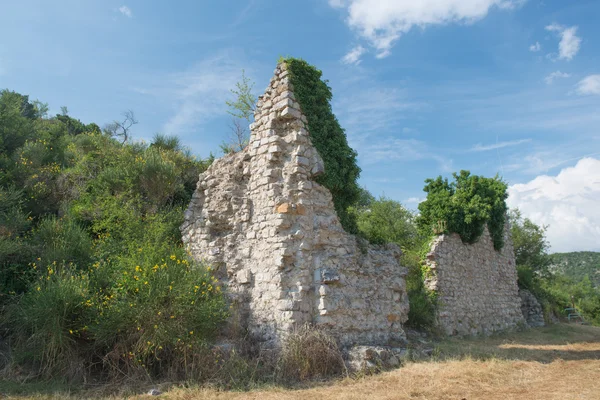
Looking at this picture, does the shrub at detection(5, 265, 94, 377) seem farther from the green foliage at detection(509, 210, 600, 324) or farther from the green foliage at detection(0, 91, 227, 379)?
the green foliage at detection(509, 210, 600, 324)

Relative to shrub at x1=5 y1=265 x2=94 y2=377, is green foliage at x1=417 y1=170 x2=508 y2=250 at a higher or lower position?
higher

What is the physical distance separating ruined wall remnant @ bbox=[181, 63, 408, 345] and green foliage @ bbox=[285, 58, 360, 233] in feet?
0.61

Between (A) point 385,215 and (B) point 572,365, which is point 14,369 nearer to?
(B) point 572,365

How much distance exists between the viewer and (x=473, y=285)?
46.0ft

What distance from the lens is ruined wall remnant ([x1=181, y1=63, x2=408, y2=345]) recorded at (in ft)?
23.5

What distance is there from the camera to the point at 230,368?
21.1 feet

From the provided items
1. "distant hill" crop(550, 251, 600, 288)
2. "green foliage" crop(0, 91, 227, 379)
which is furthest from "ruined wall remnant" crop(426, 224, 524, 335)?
"distant hill" crop(550, 251, 600, 288)

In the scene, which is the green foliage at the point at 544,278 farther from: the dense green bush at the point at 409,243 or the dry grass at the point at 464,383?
the dry grass at the point at 464,383

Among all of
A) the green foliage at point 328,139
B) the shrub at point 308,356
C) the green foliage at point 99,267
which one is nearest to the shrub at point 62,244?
the green foliage at point 99,267

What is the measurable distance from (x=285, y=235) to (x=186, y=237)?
2872mm

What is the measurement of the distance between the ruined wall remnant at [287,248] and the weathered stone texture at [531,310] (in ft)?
42.4

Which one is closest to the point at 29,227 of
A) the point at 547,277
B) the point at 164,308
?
the point at 164,308

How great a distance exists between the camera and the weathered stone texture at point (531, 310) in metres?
18.1

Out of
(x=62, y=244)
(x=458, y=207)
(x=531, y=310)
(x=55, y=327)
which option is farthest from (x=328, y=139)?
(x=531, y=310)
